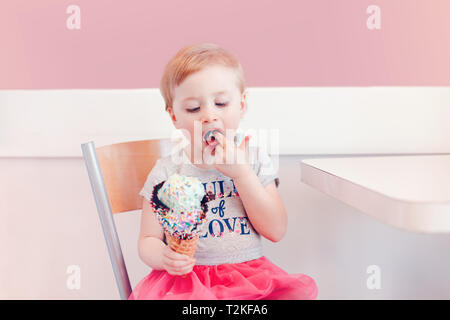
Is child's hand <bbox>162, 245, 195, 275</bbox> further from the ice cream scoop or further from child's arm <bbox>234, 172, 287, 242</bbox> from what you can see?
child's arm <bbox>234, 172, 287, 242</bbox>

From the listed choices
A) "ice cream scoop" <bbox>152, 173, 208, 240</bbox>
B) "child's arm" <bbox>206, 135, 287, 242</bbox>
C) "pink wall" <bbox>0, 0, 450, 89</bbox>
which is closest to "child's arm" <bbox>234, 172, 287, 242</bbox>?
"child's arm" <bbox>206, 135, 287, 242</bbox>

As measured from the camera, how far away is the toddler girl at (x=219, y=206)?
71 cm

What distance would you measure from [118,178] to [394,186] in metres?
0.53

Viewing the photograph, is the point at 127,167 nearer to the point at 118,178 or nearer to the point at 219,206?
the point at 118,178

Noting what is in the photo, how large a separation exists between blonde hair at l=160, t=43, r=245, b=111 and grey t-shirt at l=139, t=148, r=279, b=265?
0.50 ft

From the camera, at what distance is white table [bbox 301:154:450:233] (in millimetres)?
465

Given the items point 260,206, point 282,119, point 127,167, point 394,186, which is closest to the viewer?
point 394,186

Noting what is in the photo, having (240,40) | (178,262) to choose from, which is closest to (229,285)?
(178,262)

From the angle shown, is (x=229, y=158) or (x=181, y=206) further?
(x=229, y=158)

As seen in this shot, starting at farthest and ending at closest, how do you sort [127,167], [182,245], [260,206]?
[127,167]
[260,206]
[182,245]

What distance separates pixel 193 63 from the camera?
0.77 m

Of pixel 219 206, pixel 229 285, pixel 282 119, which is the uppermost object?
pixel 282 119

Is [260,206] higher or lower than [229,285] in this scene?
higher
